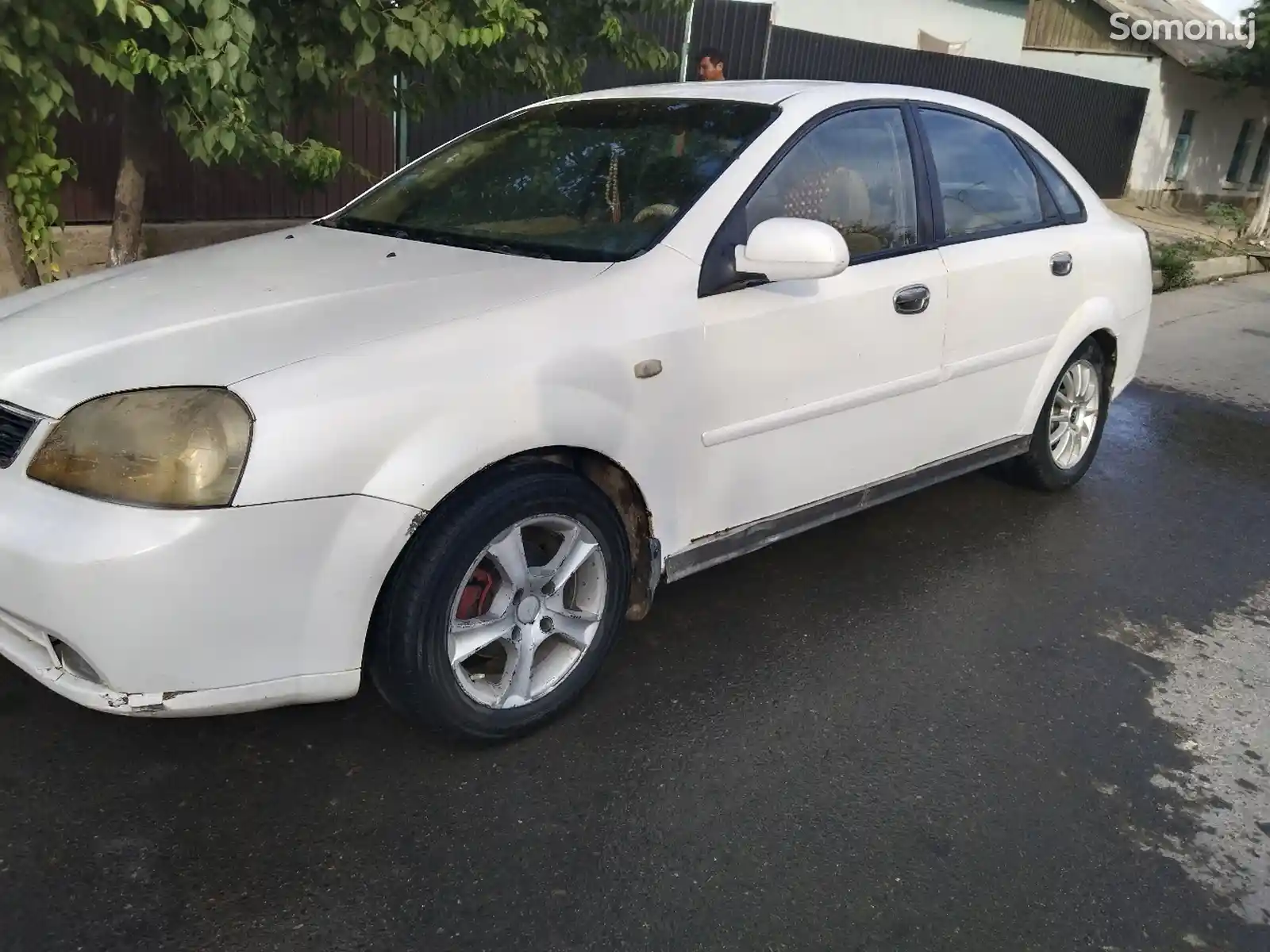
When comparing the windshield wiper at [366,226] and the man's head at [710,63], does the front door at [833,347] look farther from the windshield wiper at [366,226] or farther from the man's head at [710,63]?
the man's head at [710,63]

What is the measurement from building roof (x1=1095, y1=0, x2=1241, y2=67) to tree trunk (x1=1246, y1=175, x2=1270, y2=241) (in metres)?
4.18

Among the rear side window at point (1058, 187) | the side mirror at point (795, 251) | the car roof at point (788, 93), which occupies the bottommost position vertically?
the side mirror at point (795, 251)

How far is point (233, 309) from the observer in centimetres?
278

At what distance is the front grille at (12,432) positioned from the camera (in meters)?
2.42

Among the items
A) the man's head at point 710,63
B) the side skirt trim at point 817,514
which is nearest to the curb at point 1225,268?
the man's head at point 710,63

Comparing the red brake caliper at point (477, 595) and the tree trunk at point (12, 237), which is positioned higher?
the tree trunk at point (12, 237)

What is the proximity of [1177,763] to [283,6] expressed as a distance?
13.6 ft

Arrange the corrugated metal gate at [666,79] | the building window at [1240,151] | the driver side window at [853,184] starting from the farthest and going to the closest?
1. the building window at [1240,151]
2. the corrugated metal gate at [666,79]
3. the driver side window at [853,184]

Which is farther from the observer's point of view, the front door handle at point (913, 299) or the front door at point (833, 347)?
the front door handle at point (913, 299)

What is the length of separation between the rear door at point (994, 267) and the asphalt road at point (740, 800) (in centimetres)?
78

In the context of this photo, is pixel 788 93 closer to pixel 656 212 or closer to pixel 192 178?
pixel 656 212

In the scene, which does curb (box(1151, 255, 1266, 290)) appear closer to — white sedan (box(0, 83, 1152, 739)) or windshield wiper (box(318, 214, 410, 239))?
white sedan (box(0, 83, 1152, 739))

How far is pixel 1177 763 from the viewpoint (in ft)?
10.2

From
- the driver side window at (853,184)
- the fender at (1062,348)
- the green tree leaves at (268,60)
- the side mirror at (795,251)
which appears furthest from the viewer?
the fender at (1062,348)
